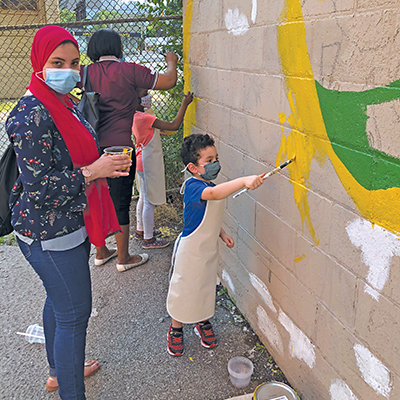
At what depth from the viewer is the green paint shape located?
4.83ft

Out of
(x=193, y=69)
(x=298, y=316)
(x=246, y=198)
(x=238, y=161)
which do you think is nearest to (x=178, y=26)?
(x=193, y=69)

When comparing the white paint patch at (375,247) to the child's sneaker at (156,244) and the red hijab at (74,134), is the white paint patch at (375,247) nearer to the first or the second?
the red hijab at (74,134)

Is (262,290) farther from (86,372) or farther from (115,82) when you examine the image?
(115,82)

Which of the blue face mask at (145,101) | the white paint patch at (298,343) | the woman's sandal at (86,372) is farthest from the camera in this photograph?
the blue face mask at (145,101)

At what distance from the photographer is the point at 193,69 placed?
368 centimetres

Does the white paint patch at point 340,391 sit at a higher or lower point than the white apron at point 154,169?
lower

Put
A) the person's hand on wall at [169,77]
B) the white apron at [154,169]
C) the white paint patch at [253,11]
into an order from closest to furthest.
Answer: the white paint patch at [253,11]
the person's hand on wall at [169,77]
the white apron at [154,169]

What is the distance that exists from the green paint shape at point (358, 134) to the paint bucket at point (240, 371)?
1.46 metres

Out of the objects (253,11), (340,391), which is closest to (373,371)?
(340,391)

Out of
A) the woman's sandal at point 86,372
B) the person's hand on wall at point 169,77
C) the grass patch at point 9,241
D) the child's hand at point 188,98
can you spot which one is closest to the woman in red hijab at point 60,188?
the woman's sandal at point 86,372

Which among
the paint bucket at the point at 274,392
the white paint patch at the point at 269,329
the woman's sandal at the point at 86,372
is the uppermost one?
the paint bucket at the point at 274,392

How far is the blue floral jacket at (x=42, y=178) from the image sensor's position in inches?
68.6

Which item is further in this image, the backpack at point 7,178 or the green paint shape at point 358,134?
the backpack at point 7,178

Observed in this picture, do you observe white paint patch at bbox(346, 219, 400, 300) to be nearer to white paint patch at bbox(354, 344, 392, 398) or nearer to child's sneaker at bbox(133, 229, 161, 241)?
white paint patch at bbox(354, 344, 392, 398)
